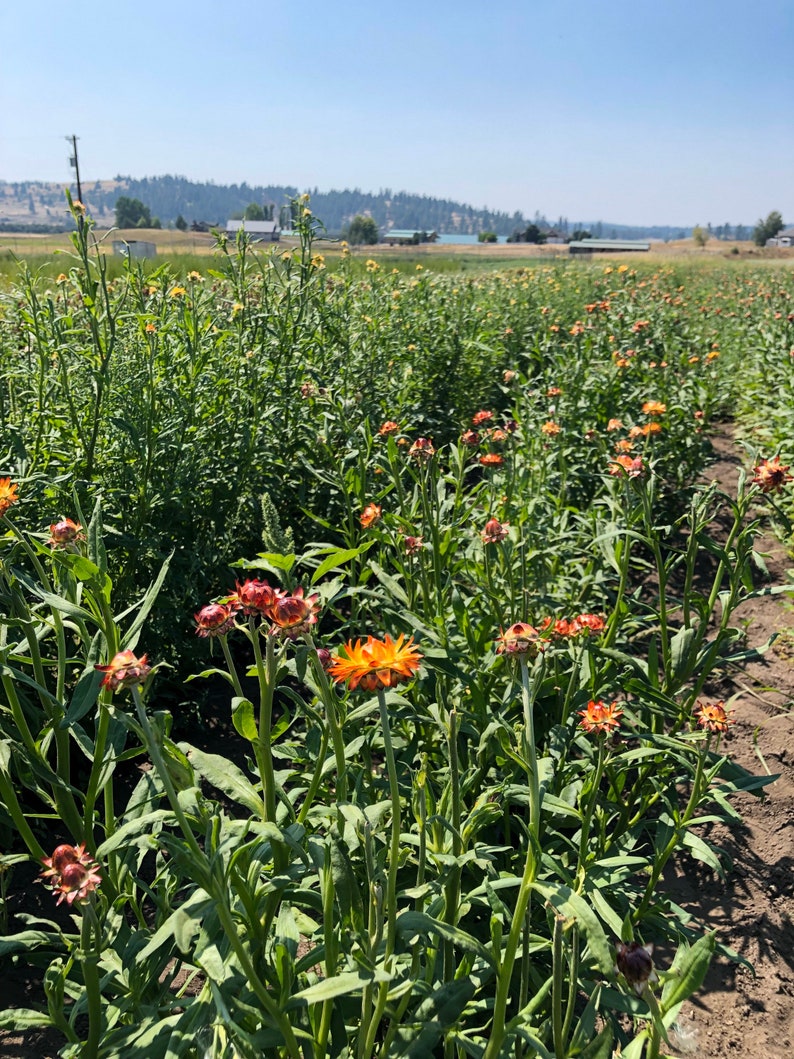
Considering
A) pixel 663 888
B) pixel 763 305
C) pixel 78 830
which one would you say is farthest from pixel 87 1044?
pixel 763 305

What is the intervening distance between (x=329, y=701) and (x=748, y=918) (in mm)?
1645

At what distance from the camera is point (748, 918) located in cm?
223

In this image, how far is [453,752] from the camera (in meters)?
1.31

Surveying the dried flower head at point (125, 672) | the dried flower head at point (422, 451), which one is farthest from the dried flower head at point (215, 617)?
the dried flower head at point (422, 451)

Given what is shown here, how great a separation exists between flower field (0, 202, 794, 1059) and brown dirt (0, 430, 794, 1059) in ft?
0.28

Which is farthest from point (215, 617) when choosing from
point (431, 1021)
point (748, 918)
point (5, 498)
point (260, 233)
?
point (260, 233)

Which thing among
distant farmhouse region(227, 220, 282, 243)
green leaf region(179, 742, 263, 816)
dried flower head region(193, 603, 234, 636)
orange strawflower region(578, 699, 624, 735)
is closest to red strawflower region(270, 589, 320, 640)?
dried flower head region(193, 603, 234, 636)

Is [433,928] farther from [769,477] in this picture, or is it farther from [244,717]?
[769,477]

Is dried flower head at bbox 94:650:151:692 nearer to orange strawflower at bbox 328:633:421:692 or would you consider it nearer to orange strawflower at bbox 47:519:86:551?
orange strawflower at bbox 328:633:421:692

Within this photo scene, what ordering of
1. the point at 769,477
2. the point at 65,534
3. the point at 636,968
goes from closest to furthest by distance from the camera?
1. the point at 636,968
2. the point at 65,534
3. the point at 769,477

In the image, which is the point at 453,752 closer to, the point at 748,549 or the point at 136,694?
the point at 136,694

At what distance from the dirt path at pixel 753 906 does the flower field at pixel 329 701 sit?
10 centimetres

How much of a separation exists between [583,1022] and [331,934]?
43 cm

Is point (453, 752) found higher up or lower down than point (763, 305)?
lower down
